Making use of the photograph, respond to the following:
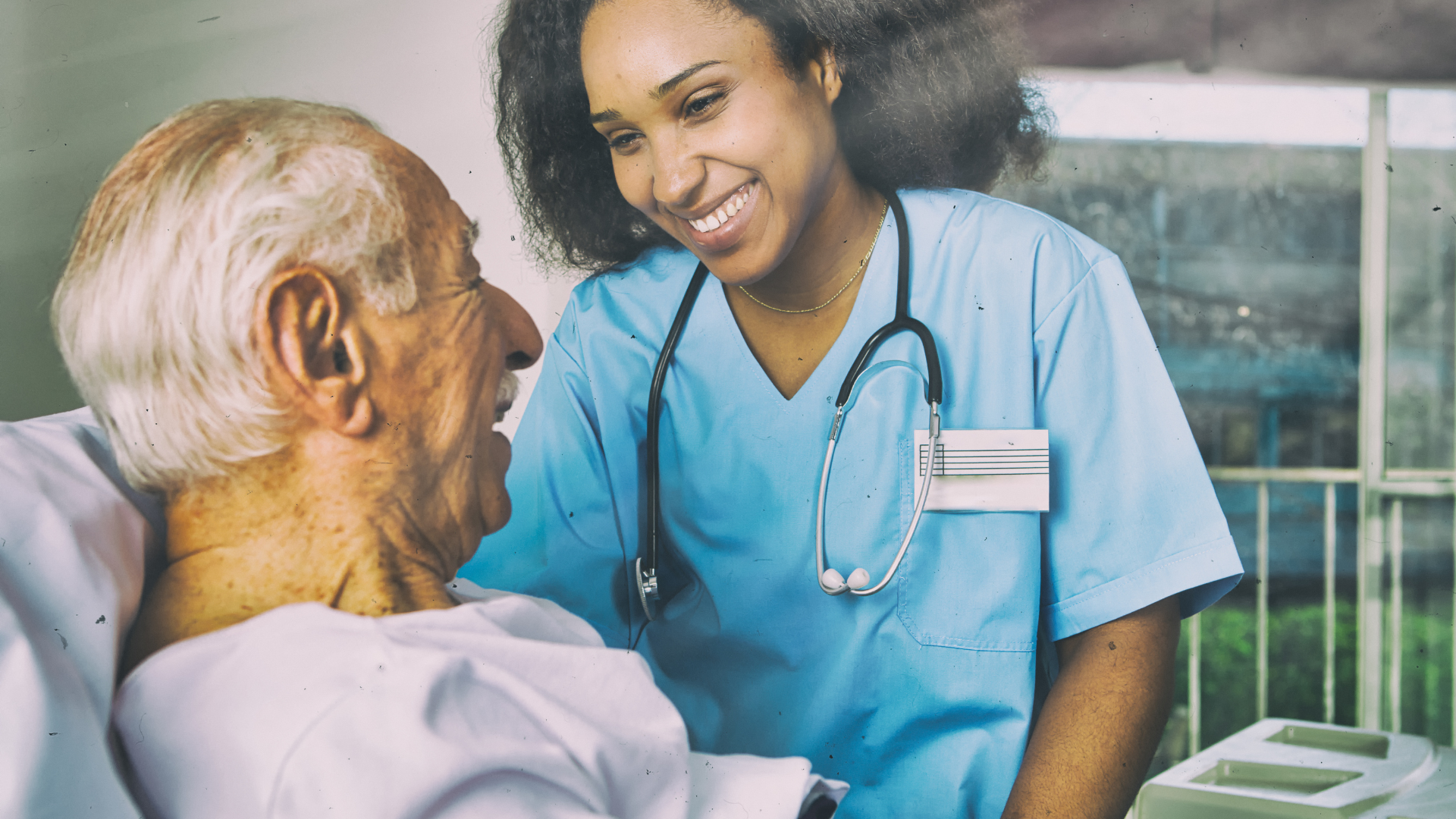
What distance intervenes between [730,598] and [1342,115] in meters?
0.76

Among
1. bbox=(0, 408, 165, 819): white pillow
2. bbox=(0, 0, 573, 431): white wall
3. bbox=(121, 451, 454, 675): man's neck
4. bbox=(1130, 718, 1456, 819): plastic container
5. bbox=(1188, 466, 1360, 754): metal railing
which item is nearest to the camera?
bbox=(0, 408, 165, 819): white pillow

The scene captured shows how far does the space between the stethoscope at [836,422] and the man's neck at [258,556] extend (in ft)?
0.96

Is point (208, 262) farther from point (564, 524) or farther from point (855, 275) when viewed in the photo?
point (855, 275)

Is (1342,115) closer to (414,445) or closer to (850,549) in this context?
(850,549)

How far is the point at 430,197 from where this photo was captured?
0.54 metres

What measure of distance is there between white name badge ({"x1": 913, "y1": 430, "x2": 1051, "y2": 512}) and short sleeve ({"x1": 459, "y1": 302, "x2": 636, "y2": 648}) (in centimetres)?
28

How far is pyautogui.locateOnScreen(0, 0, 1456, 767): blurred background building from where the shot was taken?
70 centimetres

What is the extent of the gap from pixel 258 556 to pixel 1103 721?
0.64m

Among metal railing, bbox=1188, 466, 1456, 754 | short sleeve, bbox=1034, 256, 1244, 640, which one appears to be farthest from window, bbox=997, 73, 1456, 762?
short sleeve, bbox=1034, 256, 1244, 640

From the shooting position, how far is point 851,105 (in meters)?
0.78

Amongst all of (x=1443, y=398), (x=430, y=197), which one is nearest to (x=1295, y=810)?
(x=1443, y=398)

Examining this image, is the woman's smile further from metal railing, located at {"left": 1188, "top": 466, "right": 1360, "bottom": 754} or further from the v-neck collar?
metal railing, located at {"left": 1188, "top": 466, "right": 1360, "bottom": 754}

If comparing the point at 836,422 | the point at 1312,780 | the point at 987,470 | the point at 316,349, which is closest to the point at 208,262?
the point at 316,349

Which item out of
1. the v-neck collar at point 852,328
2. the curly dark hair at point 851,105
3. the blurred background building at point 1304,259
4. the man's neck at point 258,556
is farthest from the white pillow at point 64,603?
the blurred background building at point 1304,259
